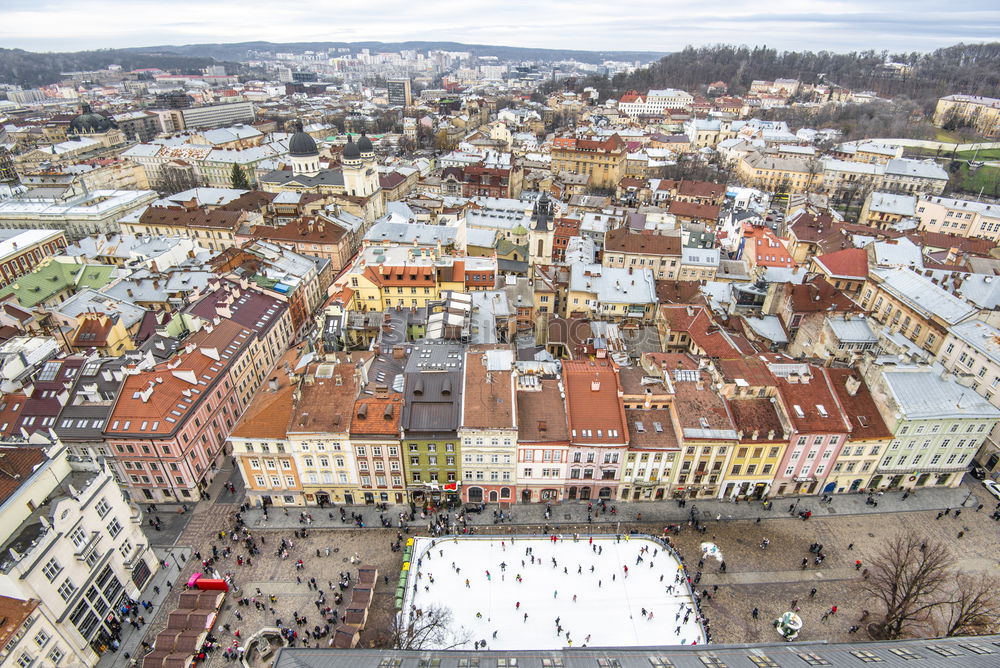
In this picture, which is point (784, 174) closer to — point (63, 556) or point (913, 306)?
point (913, 306)

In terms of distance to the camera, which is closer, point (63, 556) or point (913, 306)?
point (63, 556)

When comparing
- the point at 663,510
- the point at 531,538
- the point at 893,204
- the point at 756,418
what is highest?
the point at 893,204

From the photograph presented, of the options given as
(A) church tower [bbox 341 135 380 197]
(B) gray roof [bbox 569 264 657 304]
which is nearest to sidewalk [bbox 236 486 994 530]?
(B) gray roof [bbox 569 264 657 304]

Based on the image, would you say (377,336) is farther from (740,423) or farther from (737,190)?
(737,190)

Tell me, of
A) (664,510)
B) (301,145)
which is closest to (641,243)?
(664,510)

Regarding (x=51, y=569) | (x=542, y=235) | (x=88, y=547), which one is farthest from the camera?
(x=542, y=235)

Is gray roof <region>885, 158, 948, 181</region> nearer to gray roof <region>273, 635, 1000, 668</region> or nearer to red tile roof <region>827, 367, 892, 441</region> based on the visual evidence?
red tile roof <region>827, 367, 892, 441</region>

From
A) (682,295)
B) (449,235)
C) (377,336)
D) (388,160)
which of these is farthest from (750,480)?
(388,160)
